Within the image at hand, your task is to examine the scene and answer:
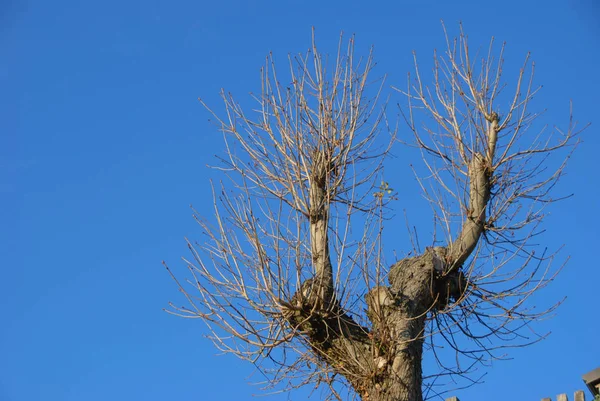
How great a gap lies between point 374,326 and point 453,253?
953 mm

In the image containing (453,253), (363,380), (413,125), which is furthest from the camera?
(413,125)

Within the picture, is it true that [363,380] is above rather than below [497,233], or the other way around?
below

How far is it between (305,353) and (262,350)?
1.36 feet

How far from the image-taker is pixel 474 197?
6.63 meters

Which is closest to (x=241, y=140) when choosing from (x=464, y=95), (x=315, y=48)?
(x=315, y=48)

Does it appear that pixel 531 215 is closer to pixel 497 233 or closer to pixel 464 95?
pixel 497 233

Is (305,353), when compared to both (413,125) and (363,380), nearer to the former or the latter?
(363,380)

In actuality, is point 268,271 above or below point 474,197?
below

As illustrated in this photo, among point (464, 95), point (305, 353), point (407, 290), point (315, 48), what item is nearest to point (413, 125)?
point (464, 95)

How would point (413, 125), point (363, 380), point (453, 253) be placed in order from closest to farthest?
point (363, 380), point (453, 253), point (413, 125)

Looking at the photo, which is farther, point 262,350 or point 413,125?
point 413,125

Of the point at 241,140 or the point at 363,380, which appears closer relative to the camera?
the point at 363,380

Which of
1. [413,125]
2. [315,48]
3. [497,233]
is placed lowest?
[497,233]

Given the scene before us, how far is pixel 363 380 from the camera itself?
18.9 feet
